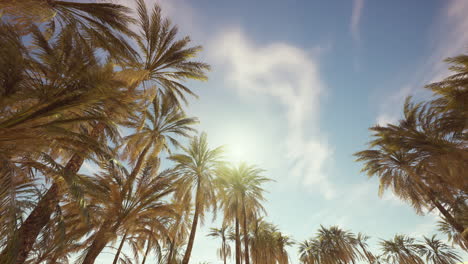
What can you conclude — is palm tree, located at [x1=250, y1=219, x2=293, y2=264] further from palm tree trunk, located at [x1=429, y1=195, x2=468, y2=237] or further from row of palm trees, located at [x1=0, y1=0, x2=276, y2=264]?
palm tree trunk, located at [x1=429, y1=195, x2=468, y2=237]

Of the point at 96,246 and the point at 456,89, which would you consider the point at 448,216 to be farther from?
the point at 96,246

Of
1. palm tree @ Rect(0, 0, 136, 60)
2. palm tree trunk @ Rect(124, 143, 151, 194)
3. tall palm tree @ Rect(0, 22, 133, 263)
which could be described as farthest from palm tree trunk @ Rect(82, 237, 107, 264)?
palm tree @ Rect(0, 0, 136, 60)

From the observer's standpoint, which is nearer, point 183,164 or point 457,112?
point 457,112

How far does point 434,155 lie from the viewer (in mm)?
12281

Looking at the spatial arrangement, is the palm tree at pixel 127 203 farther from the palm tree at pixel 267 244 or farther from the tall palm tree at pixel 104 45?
the palm tree at pixel 267 244

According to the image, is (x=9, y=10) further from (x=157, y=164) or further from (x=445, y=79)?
(x=445, y=79)

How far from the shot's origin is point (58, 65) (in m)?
5.31

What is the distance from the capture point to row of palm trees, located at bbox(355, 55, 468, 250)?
9.30 meters

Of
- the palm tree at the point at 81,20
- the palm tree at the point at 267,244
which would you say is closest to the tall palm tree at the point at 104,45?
the palm tree at the point at 81,20

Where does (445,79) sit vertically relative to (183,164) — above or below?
below

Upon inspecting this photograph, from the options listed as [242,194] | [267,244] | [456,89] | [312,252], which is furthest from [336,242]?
[456,89]

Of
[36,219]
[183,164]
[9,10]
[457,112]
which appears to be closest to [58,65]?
[9,10]

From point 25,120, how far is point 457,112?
1796 cm

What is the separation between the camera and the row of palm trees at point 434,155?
9.30 meters
